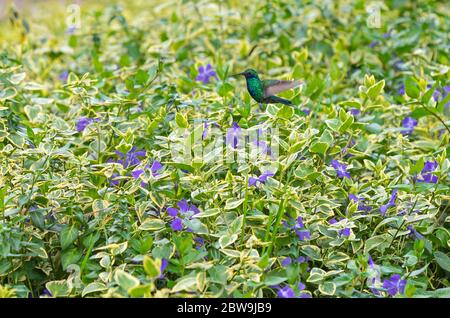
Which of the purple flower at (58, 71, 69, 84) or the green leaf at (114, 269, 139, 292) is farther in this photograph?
the purple flower at (58, 71, 69, 84)

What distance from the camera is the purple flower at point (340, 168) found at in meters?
2.42

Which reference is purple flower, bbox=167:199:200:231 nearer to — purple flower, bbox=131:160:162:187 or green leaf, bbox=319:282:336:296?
purple flower, bbox=131:160:162:187

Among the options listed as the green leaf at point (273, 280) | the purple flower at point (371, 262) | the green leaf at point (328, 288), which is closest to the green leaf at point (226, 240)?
the green leaf at point (273, 280)

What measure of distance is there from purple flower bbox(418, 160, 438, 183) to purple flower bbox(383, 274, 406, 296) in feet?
1.70

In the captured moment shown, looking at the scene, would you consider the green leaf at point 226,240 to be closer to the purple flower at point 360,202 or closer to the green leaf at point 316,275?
the green leaf at point 316,275

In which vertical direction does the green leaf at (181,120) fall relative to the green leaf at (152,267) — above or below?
above

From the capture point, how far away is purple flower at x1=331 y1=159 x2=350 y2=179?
242cm

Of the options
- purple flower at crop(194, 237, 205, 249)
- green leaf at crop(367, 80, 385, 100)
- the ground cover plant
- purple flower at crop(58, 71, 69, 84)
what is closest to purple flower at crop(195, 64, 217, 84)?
the ground cover plant

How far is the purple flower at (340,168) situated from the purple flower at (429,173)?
273mm

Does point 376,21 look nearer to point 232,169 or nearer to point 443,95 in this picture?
point 443,95

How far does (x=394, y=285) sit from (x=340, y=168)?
494mm

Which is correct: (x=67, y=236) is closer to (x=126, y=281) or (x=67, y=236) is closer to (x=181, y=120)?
(x=126, y=281)

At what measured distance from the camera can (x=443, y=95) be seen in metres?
3.06

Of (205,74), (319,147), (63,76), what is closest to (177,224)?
(319,147)
